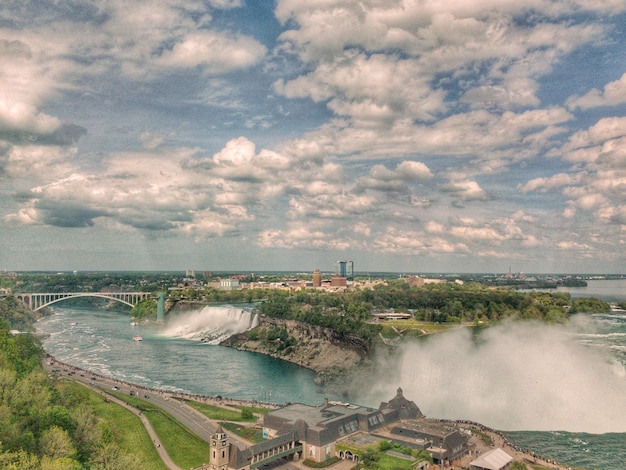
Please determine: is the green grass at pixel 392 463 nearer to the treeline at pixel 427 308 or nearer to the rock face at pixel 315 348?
the rock face at pixel 315 348

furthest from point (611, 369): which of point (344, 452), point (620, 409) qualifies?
point (344, 452)

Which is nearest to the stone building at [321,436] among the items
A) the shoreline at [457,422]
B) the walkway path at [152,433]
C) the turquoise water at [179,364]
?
the shoreline at [457,422]

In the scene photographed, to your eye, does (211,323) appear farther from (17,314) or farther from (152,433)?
(152,433)

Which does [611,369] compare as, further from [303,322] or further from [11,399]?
[11,399]

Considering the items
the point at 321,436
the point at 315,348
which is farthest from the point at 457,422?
the point at 315,348

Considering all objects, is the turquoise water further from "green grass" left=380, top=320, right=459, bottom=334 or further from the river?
"green grass" left=380, top=320, right=459, bottom=334

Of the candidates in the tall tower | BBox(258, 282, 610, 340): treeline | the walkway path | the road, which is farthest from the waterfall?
the tall tower
